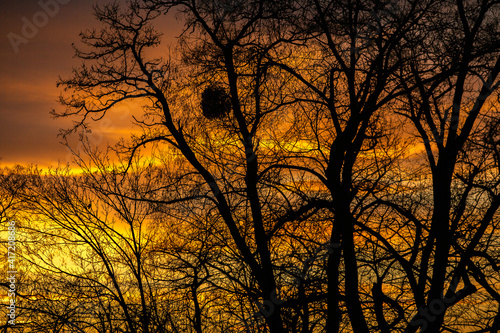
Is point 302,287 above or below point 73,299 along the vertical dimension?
below

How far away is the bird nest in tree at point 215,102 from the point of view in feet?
32.4

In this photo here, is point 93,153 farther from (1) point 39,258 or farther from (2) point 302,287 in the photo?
(2) point 302,287

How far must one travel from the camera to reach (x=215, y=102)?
989 centimetres

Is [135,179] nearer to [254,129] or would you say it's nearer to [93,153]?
[93,153]

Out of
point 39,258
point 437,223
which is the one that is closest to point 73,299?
point 39,258

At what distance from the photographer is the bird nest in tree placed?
9883 millimetres

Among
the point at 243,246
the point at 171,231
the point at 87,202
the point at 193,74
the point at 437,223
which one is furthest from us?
the point at 87,202

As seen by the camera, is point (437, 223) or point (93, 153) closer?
point (437, 223)

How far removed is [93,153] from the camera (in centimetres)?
1536

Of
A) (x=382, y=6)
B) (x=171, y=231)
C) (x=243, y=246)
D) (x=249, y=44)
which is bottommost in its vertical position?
(x=243, y=246)

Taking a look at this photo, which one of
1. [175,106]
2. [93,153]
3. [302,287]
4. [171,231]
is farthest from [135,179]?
[302,287]

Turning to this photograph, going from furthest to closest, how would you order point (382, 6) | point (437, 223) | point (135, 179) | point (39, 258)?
1. point (39, 258)
2. point (135, 179)
3. point (382, 6)
4. point (437, 223)

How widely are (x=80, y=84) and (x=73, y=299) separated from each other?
35.5 ft

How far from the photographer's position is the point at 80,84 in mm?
9602
